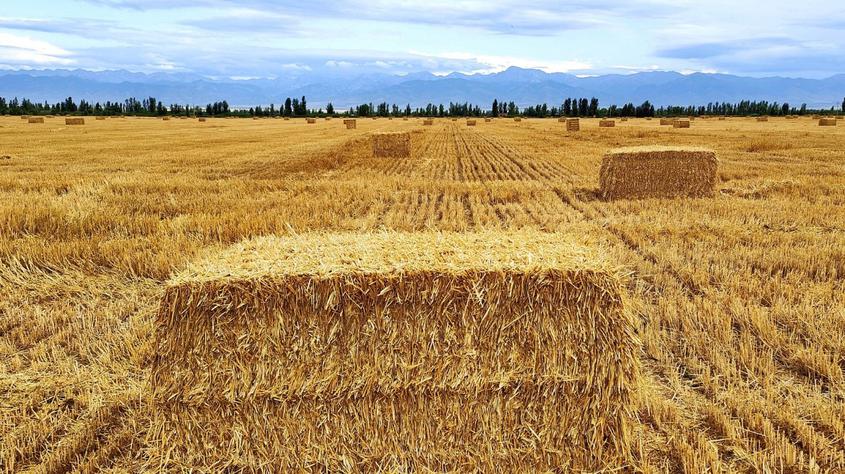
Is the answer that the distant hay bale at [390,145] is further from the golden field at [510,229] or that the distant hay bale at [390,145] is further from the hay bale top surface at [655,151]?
the hay bale top surface at [655,151]

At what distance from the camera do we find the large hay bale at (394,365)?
152 inches

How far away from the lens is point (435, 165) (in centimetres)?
2322

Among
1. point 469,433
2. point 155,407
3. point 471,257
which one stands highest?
point 471,257

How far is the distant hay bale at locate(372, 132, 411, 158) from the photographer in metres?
26.6

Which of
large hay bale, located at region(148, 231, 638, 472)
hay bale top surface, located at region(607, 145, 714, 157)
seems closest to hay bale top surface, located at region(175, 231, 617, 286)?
large hay bale, located at region(148, 231, 638, 472)

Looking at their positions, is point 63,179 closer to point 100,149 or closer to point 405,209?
point 405,209

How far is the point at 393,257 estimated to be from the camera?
13.6 feet

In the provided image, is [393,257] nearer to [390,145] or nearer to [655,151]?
[655,151]

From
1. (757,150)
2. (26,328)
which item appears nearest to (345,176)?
(26,328)

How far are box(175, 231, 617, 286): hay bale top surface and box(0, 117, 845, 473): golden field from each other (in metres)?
1.23

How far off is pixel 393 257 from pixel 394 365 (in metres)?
0.76

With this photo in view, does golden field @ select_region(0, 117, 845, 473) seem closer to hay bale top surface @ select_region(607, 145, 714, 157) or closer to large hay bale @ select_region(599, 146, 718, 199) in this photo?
large hay bale @ select_region(599, 146, 718, 199)

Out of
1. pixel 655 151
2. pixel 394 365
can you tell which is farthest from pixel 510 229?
pixel 655 151

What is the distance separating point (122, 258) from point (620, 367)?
7.40m
